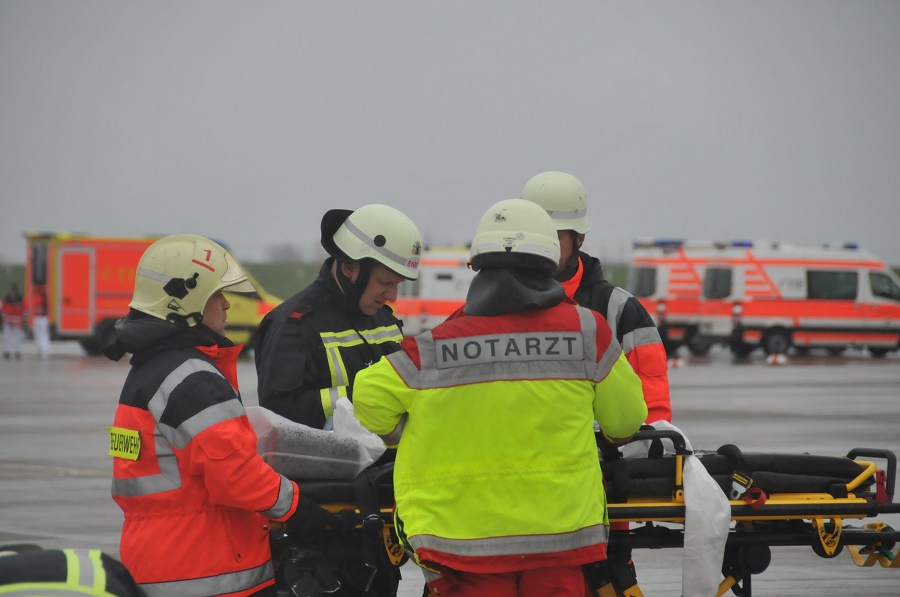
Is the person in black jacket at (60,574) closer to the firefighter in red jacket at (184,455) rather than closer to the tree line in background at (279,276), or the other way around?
the firefighter in red jacket at (184,455)

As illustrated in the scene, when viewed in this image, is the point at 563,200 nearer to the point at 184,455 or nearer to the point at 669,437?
the point at 669,437

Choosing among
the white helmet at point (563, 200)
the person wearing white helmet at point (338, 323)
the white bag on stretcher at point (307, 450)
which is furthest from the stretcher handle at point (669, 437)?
the white helmet at point (563, 200)

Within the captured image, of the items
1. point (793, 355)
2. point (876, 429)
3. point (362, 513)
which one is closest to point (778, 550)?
point (362, 513)

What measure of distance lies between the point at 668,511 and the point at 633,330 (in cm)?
107

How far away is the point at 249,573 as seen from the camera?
382 cm

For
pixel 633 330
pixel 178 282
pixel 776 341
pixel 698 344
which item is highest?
pixel 178 282

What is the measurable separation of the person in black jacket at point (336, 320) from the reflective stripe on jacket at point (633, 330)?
813 millimetres

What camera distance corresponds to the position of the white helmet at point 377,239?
15.6 ft

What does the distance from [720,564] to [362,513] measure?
131 centimetres

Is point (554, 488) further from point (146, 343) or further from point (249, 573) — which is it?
point (146, 343)

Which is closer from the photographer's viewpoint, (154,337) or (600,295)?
(154,337)

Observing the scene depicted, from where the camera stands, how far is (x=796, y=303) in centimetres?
2742

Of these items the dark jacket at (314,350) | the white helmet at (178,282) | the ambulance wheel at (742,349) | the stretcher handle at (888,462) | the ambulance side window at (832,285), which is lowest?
the ambulance wheel at (742,349)

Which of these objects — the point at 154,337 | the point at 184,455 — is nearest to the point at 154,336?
the point at 154,337
